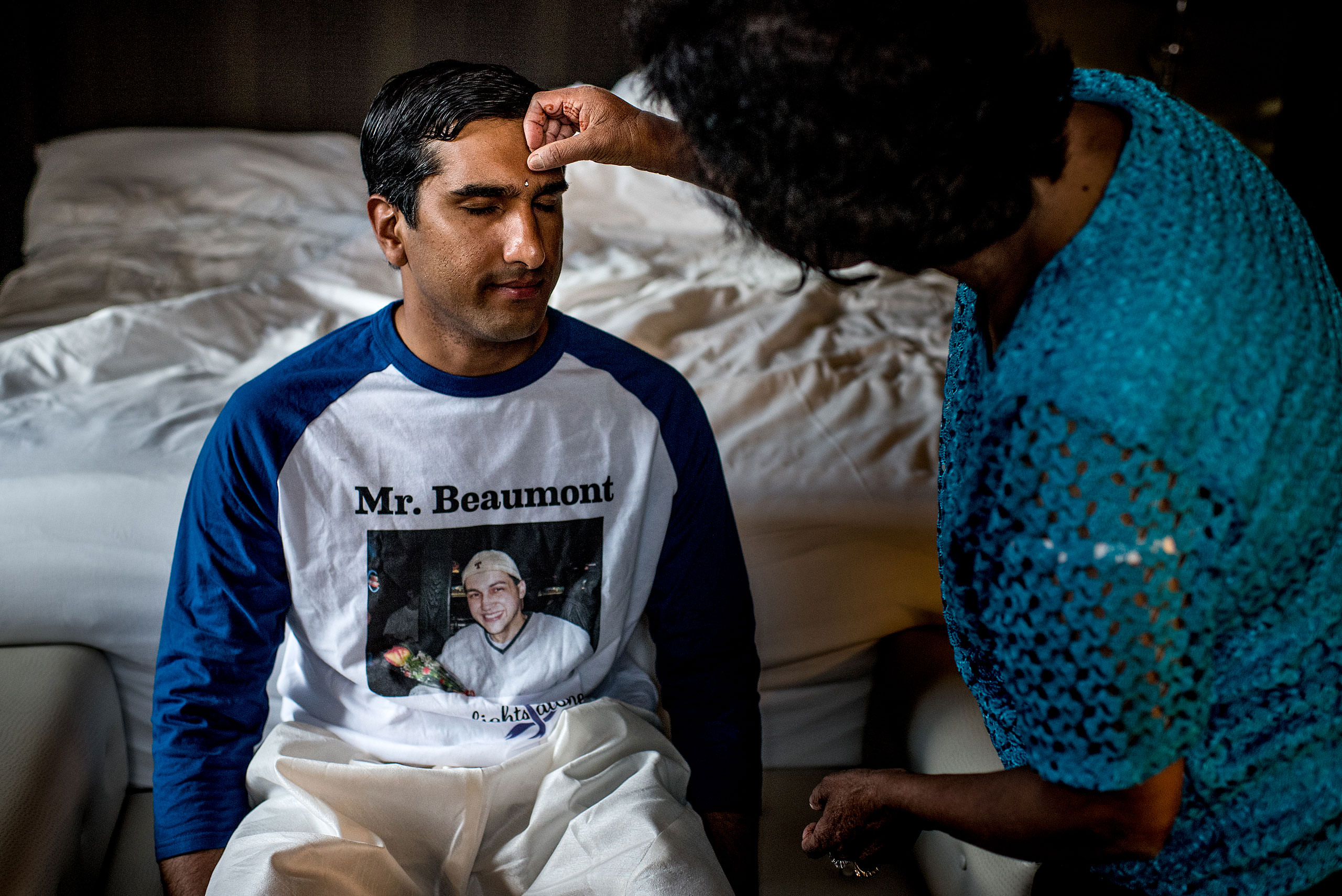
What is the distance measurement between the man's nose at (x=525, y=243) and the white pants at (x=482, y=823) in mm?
439

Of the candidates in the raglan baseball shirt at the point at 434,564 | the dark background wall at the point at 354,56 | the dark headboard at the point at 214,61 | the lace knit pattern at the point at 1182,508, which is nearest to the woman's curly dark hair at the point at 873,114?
the lace knit pattern at the point at 1182,508

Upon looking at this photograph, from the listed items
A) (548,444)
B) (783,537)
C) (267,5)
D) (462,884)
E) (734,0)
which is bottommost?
(462,884)

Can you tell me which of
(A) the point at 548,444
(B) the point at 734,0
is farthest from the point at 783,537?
(B) the point at 734,0

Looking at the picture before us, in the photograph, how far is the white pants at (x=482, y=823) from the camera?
0.90 meters

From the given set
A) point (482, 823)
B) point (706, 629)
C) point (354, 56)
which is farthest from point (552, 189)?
point (354, 56)

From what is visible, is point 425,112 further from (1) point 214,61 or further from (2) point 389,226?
(1) point 214,61

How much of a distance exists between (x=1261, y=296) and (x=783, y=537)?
800 millimetres

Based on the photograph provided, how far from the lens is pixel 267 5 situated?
82.7 inches

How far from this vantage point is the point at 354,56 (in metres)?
2.18

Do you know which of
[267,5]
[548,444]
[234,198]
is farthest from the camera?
[234,198]

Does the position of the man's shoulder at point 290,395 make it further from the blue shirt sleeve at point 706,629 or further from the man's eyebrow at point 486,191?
the blue shirt sleeve at point 706,629

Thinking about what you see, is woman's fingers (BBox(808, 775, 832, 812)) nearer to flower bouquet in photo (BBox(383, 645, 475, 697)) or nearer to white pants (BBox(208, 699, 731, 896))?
white pants (BBox(208, 699, 731, 896))

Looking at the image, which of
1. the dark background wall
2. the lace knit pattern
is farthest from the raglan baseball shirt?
the dark background wall

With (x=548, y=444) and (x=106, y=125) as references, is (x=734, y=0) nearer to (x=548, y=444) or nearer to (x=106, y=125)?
(x=548, y=444)
